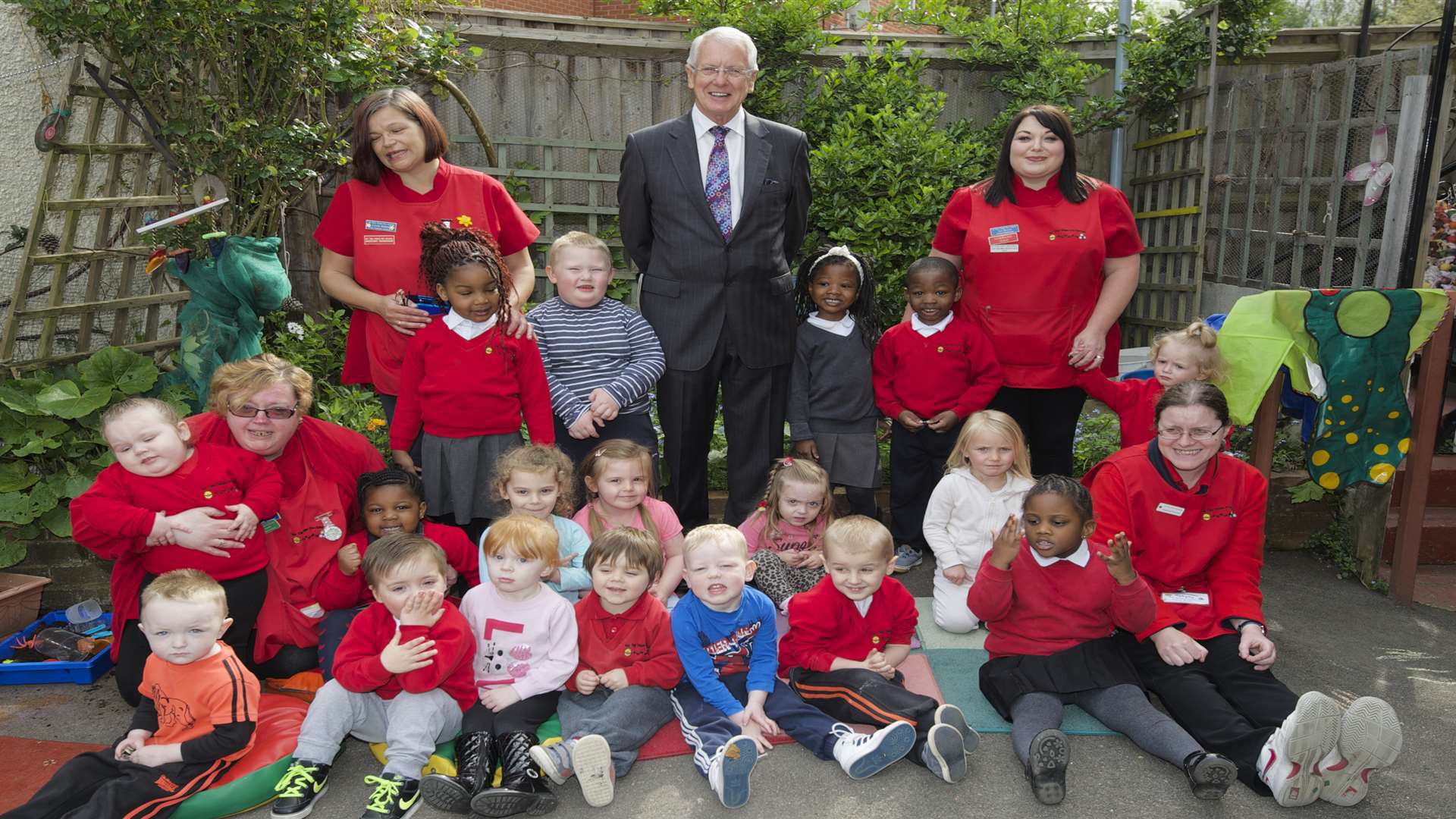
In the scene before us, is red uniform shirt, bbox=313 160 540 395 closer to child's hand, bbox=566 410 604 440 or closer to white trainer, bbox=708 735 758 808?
child's hand, bbox=566 410 604 440

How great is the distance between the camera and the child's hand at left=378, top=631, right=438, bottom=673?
2.59m

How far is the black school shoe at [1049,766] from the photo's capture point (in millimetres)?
2520

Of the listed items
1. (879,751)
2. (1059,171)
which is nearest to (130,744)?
(879,751)

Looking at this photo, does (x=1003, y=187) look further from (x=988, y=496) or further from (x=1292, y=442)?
(x=1292, y=442)

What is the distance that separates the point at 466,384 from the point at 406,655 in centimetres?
102

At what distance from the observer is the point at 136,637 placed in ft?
9.86

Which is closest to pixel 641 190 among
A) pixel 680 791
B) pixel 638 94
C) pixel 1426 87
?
pixel 680 791

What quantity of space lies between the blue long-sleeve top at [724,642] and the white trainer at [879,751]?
0.36m

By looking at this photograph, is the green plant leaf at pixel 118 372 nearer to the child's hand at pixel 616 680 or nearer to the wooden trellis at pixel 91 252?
the wooden trellis at pixel 91 252

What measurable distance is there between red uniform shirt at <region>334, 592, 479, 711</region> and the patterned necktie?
164 cm

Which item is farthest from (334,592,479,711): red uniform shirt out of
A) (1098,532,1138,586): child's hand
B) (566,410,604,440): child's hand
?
(1098,532,1138,586): child's hand

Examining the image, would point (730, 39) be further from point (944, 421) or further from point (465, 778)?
point (465, 778)

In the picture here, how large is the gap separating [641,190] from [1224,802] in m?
2.59

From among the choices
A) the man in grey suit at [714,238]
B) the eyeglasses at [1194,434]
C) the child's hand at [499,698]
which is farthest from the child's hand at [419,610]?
the eyeglasses at [1194,434]
